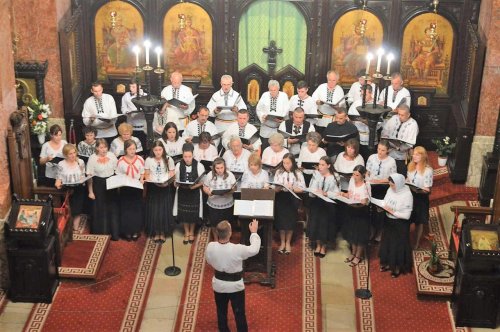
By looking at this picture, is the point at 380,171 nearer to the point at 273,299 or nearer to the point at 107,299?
the point at 273,299

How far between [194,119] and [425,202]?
4566mm

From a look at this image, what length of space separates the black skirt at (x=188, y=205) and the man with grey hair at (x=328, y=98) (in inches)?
119

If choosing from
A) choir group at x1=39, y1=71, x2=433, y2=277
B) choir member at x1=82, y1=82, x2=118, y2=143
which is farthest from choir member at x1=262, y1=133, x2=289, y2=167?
choir member at x1=82, y1=82, x2=118, y2=143

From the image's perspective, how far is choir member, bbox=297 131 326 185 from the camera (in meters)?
15.0

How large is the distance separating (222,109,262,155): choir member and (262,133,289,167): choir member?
574mm

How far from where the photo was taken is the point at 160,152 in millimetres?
14672

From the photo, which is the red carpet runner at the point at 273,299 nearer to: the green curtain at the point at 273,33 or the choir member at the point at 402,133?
the choir member at the point at 402,133

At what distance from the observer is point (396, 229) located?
1417cm

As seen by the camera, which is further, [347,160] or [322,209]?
[347,160]

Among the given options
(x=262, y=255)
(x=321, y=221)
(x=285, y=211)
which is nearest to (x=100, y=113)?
(x=285, y=211)

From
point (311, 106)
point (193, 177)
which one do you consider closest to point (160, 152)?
point (193, 177)

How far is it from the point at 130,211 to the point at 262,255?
238 centimetres

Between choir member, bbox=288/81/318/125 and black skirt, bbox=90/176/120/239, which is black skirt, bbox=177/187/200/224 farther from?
choir member, bbox=288/81/318/125

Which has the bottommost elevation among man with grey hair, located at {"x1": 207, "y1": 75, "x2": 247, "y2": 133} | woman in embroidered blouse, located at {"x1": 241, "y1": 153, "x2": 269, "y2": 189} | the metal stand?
the metal stand
